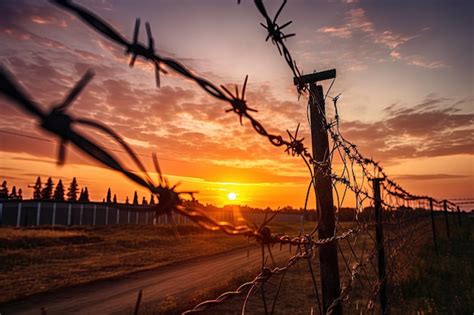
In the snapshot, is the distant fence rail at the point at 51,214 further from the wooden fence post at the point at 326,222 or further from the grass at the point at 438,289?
the wooden fence post at the point at 326,222

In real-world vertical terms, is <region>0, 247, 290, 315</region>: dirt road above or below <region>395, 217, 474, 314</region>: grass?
below

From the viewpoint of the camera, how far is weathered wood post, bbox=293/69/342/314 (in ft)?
8.71

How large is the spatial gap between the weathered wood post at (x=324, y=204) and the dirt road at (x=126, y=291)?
23.7 ft

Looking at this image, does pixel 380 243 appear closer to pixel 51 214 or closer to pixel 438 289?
pixel 438 289

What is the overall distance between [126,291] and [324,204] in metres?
9.83

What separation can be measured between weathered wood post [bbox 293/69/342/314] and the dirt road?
7.22 metres

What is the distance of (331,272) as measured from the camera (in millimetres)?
2705

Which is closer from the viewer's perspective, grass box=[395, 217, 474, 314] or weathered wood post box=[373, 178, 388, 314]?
weathered wood post box=[373, 178, 388, 314]

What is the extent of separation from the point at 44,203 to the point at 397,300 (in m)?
54.6

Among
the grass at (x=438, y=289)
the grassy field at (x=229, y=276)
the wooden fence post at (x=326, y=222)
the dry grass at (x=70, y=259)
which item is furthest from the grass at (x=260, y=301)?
the wooden fence post at (x=326, y=222)

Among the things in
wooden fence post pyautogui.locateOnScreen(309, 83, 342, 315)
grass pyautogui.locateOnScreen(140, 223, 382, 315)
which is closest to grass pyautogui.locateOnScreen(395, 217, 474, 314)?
grass pyautogui.locateOnScreen(140, 223, 382, 315)

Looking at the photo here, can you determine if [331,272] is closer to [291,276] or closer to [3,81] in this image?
[3,81]

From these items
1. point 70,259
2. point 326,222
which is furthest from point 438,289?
point 70,259

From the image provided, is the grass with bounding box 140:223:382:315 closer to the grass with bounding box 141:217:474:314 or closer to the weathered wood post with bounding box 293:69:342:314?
the grass with bounding box 141:217:474:314
